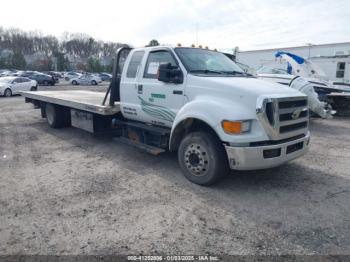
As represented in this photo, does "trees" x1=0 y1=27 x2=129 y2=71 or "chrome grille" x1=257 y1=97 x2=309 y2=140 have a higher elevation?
"trees" x1=0 y1=27 x2=129 y2=71

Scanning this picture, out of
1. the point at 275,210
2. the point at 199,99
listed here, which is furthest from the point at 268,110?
the point at 275,210

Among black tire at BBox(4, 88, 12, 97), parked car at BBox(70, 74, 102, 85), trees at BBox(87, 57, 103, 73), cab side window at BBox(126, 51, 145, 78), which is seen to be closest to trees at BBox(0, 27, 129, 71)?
trees at BBox(87, 57, 103, 73)

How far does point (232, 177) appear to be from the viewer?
502 centimetres

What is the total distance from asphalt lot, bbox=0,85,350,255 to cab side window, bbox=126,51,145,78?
174cm

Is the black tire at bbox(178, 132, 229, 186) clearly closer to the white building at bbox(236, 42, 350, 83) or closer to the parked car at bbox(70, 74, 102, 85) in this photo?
the white building at bbox(236, 42, 350, 83)

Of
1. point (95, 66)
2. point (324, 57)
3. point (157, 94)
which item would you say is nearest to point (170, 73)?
point (157, 94)

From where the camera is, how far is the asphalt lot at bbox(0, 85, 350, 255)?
314 centimetres

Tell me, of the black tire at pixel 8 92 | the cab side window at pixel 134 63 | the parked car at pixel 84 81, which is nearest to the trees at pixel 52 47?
the parked car at pixel 84 81

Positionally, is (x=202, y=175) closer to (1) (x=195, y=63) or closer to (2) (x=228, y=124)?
(2) (x=228, y=124)

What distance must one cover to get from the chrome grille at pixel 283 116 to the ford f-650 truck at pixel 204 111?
1cm

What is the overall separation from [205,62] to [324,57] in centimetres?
2121

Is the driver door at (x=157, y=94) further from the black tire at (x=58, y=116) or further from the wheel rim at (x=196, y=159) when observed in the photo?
the black tire at (x=58, y=116)

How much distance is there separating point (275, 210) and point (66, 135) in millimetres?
6380

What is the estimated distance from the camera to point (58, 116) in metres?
8.91
